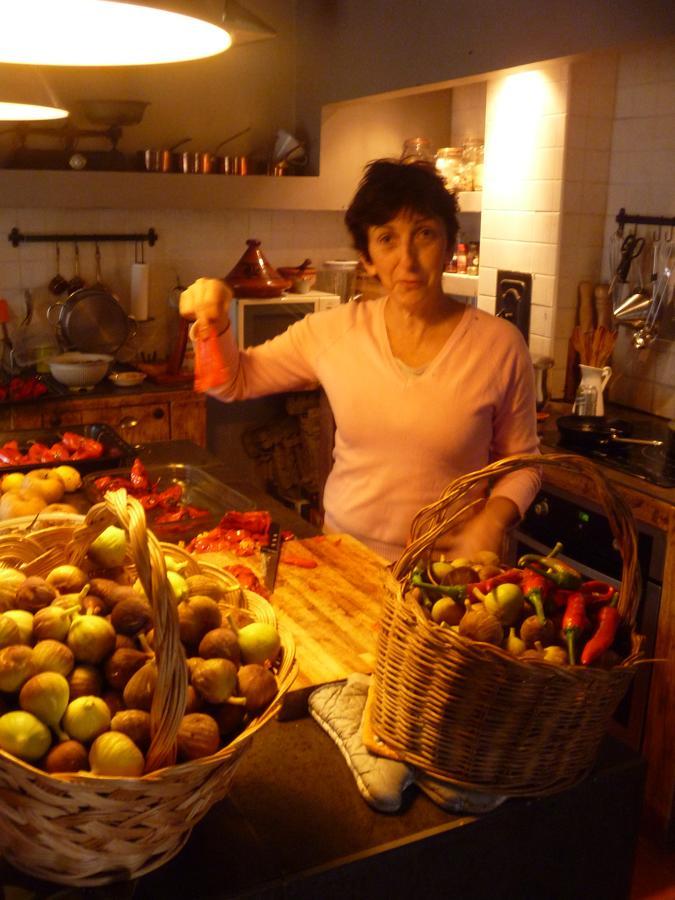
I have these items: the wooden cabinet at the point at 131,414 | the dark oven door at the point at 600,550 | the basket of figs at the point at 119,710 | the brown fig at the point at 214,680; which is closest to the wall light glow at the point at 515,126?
the dark oven door at the point at 600,550

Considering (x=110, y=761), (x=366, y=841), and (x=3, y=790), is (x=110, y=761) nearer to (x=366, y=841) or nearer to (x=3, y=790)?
(x=3, y=790)

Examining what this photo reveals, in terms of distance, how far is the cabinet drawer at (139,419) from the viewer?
3.92 metres

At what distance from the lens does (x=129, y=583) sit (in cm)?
129

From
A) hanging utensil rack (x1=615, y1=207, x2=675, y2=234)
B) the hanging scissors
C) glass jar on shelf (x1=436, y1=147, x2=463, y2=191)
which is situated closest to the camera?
hanging utensil rack (x1=615, y1=207, x2=675, y2=234)

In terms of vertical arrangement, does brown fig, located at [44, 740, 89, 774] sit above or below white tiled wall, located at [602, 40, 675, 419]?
below

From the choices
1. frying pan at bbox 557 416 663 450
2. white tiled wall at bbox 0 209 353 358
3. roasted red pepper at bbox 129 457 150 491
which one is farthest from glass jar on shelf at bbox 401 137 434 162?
roasted red pepper at bbox 129 457 150 491

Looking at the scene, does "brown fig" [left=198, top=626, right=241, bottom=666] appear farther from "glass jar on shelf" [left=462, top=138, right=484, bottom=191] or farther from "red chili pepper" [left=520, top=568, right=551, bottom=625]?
"glass jar on shelf" [left=462, top=138, right=484, bottom=191]

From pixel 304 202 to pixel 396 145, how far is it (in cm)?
63

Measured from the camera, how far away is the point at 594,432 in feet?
9.84

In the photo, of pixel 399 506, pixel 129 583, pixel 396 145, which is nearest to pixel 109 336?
pixel 396 145

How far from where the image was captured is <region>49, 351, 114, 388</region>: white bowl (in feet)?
12.8

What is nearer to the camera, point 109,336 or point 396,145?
point 109,336

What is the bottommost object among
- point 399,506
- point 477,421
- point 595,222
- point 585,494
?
point 585,494

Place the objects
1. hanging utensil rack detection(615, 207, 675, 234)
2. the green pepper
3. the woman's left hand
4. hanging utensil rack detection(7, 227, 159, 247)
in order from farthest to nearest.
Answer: hanging utensil rack detection(7, 227, 159, 247) → hanging utensil rack detection(615, 207, 675, 234) → the woman's left hand → the green pepper
